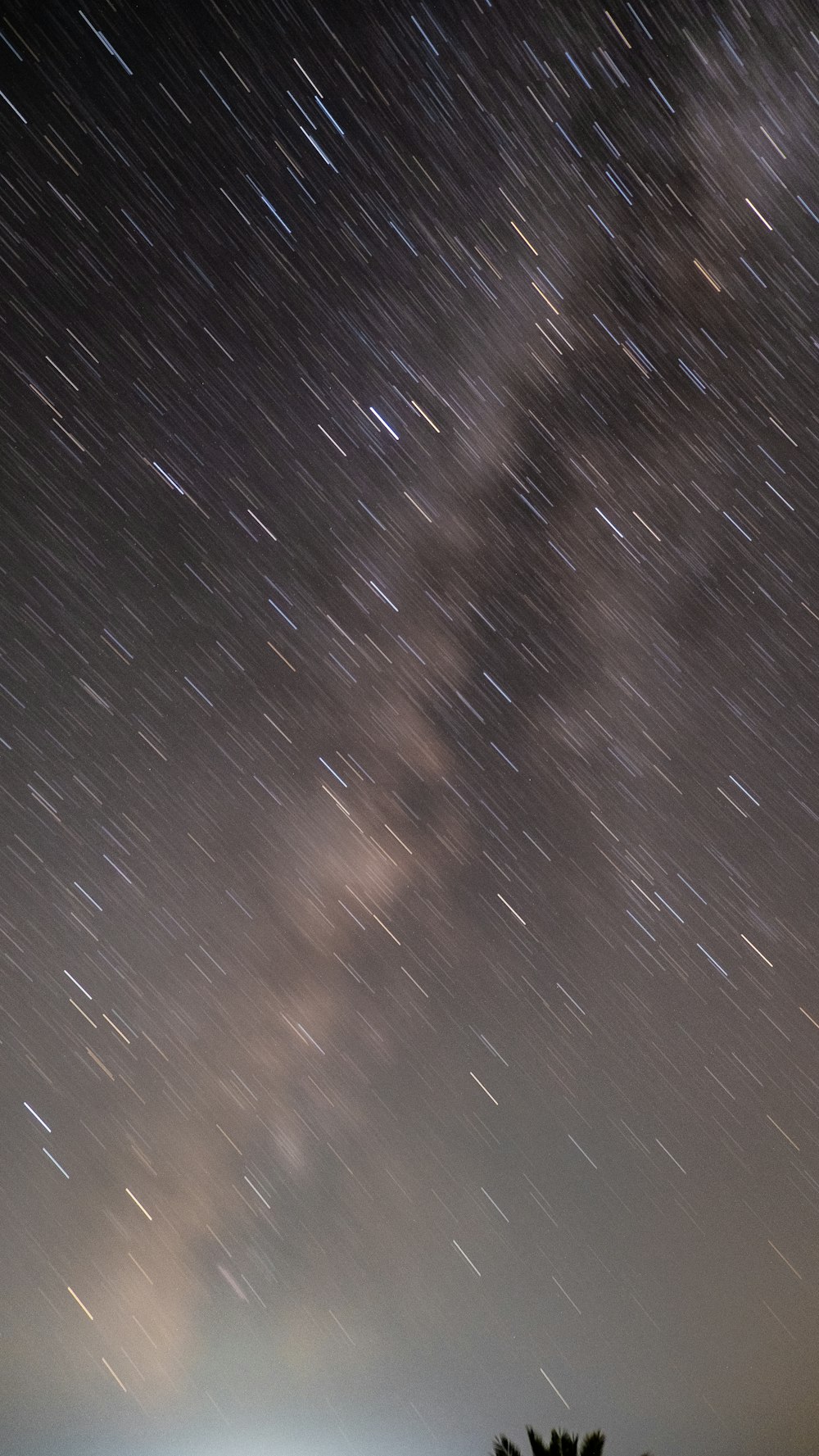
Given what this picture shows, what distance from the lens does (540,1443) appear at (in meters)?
15.9
